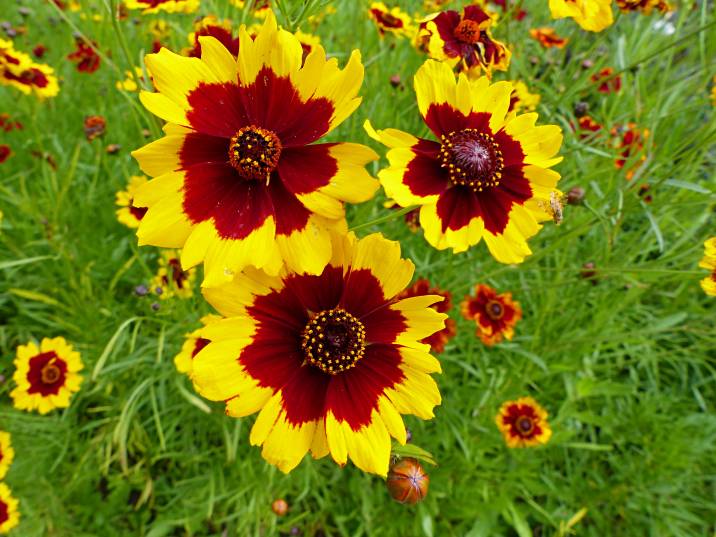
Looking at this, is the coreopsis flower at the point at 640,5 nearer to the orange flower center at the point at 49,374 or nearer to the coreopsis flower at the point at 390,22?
the coreopsis flower at the point at 390,22

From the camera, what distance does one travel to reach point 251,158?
0.83 m

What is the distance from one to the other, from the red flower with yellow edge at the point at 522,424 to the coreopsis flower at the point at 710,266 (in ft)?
2.76

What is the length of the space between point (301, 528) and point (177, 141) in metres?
1.71

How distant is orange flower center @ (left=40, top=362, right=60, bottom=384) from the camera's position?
68.0 inches

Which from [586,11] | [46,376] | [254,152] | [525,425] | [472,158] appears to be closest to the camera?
[254,152]

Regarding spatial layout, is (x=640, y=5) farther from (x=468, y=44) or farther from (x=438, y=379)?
(x=438, y=379)

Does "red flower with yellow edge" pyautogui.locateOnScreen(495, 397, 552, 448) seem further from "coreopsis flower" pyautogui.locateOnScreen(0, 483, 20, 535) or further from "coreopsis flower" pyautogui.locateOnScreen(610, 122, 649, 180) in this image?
"coreopsis flower" pyautogui.locateOnScreen(0, 483, 20, 535)

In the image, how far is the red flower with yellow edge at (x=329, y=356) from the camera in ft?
2.66

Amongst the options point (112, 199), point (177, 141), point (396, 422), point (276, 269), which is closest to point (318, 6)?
point (177, 141)

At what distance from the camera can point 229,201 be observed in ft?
2.74

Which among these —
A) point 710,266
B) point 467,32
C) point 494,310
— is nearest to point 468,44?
point 467,32

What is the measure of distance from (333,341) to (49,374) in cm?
133

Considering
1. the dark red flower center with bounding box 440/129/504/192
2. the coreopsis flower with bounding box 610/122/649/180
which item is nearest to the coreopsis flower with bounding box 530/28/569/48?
the coreopsis flower with bounding box 610/122/649/180

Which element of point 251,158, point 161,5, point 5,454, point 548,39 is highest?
point 548,39
